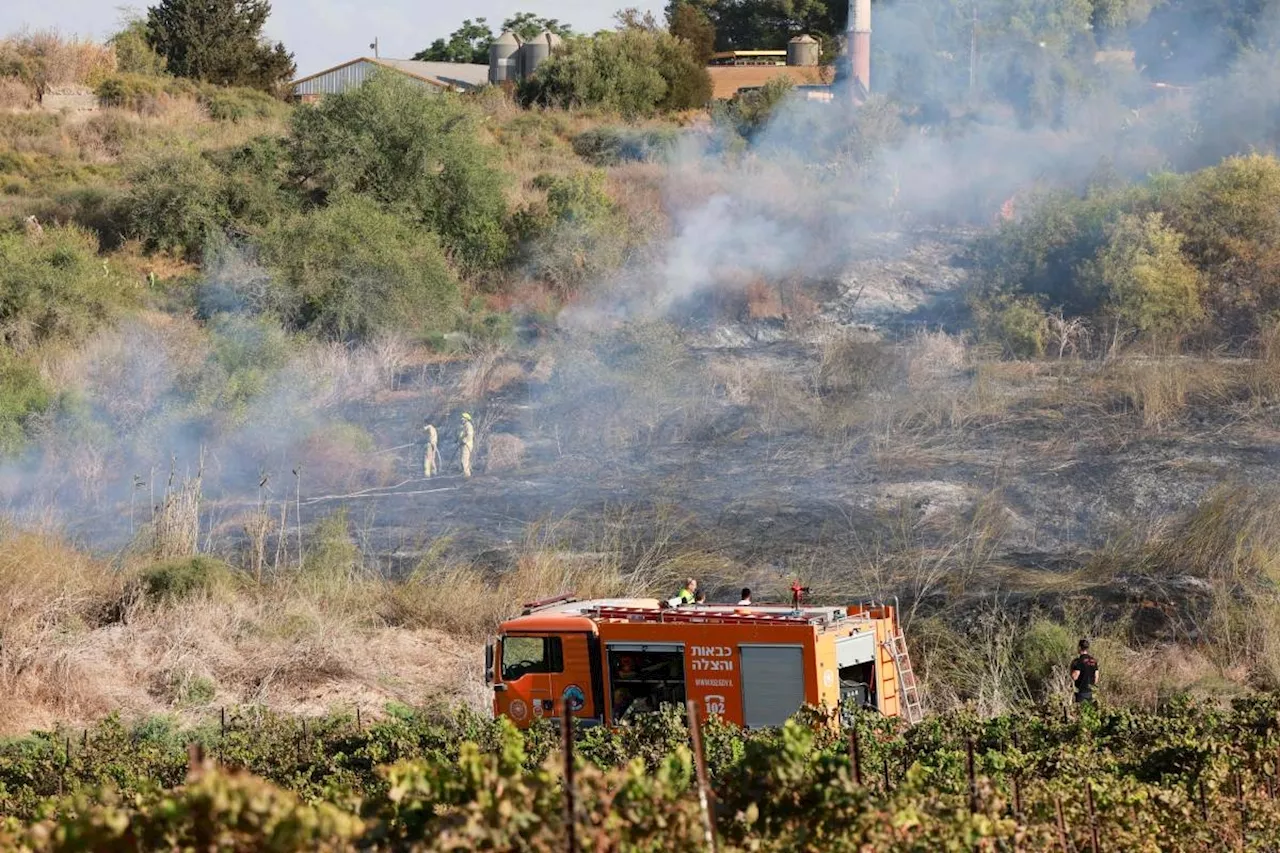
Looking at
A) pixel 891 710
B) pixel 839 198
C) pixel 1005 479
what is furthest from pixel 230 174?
pixel 891 710

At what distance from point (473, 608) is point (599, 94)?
32.1m

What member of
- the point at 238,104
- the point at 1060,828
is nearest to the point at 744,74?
the point at 238,104

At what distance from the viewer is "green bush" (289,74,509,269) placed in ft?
114

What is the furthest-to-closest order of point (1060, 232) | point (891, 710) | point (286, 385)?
1. point (1060, 232)
2. point (286, 385)
3. point (891, 710)

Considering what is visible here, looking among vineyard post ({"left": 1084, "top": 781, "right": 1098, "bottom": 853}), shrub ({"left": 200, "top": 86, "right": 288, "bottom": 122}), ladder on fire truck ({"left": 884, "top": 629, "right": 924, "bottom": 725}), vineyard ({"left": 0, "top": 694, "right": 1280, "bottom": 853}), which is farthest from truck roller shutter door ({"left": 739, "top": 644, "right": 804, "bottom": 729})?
shrub ({"left": 200, "top": 86, "right": 288, "bottom": 122})

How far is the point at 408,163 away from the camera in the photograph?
35469mm

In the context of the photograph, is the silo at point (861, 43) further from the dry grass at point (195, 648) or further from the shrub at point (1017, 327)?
the dry grass at point (195, 648)

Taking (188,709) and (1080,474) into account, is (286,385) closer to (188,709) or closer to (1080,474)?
(188,709)

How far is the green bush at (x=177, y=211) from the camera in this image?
34844 millimetres

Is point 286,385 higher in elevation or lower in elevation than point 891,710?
higher

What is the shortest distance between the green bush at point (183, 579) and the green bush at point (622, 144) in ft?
78.5

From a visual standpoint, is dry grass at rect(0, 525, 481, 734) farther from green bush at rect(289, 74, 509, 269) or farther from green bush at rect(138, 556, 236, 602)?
green bush at rect(289, 74, 509, 269)

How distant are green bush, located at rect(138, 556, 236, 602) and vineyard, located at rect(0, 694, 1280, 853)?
120 inches

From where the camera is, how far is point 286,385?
26.9 metres
